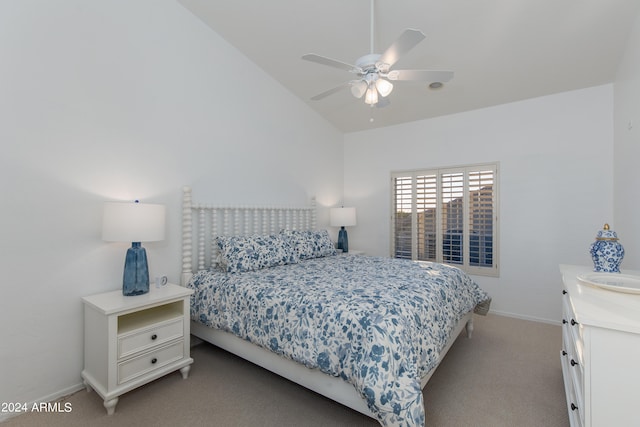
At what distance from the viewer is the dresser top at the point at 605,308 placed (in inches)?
42.4

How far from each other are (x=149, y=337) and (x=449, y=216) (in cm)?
364

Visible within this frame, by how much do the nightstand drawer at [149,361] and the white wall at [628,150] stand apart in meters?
3.55

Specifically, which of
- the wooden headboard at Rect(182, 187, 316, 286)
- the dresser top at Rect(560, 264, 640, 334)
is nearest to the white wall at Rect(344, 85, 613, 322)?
the dresser top at Rect(560, 264, 640, 334)

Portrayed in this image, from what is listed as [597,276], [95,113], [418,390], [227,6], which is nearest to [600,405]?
[418,390]

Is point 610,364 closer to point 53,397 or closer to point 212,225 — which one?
point 212,225

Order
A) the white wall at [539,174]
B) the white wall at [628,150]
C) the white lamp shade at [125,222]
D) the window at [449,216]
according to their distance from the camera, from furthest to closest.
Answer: the window at [449,216]
the white wall at [539,174]
the white wall at [628,150]
the white lamp shade at [125,222]

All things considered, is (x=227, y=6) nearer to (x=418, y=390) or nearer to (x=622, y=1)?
(x=622, y=1)

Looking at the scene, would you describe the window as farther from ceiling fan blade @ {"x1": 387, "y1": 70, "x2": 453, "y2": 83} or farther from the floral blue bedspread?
ceiling fan blade @ {"x1": 387, "y1": 70, "x2": 453, "y2": 83}

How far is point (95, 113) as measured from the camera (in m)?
2.19

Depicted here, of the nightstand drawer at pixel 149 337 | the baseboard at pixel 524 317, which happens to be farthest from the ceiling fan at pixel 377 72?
the baseboard at pixel 524 317

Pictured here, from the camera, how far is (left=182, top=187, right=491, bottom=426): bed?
58.3 inches

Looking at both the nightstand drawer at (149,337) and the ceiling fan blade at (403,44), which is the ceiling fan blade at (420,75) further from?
the nightstand drawer at (149,337)

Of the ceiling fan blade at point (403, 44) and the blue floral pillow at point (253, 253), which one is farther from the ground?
the ceiling fan blade at point (403, 44)

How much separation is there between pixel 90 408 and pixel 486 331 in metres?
3.49
